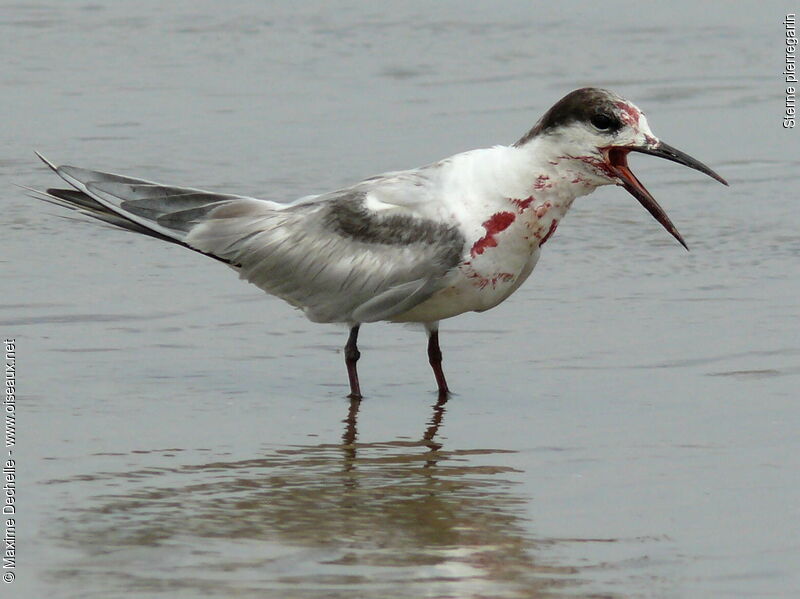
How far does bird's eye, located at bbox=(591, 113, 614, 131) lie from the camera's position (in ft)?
20.6

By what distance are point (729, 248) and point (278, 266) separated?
2.80 metres

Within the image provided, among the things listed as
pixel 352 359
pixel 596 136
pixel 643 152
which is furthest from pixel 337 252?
pixel 643 152

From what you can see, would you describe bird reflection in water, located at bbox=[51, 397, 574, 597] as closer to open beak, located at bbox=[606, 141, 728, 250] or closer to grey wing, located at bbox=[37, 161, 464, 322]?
grey wing, located at bbox=[37, 161, 464, 322]

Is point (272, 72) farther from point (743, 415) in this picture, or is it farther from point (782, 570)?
point (782, 570)

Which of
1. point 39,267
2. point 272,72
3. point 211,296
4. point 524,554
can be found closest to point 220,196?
point 211,296

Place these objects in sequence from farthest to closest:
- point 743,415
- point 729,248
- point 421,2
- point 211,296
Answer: point 421,2, point 729,248, point 211,296, point 743,415

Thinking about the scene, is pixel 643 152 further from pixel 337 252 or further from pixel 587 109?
pixel 337 252

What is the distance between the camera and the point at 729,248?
28.4ft

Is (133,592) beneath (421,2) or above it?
beneath

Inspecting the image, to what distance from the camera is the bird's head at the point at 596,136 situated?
6.28 m

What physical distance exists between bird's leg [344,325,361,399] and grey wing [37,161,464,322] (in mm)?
102

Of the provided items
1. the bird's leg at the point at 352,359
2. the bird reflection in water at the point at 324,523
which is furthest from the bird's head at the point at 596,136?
the bird reflection in water at the point at 324,523

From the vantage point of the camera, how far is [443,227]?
6340 millimetres

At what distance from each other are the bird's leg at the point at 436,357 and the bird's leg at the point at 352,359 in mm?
275
